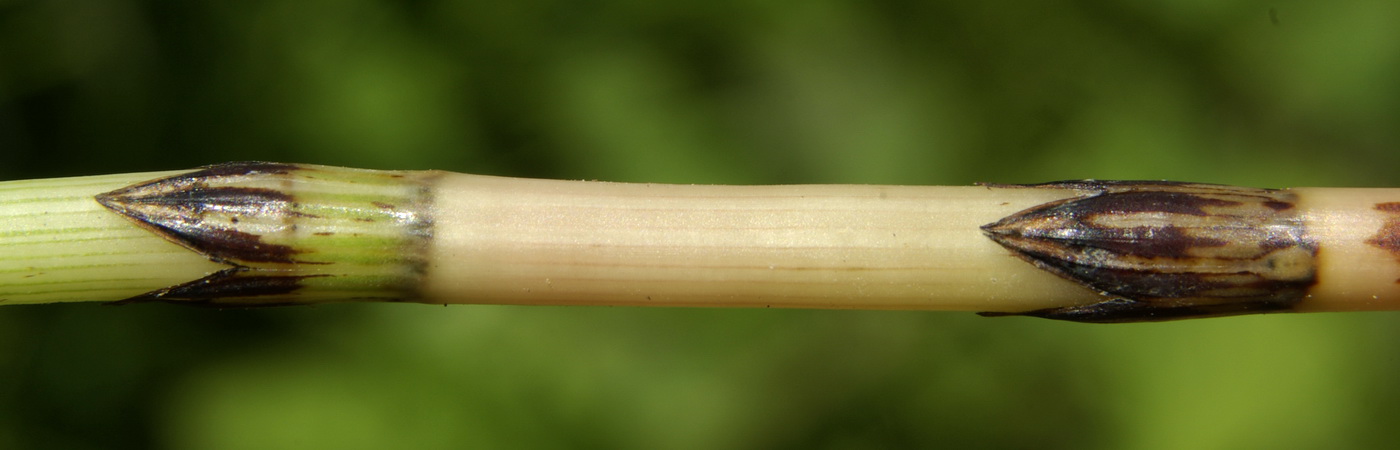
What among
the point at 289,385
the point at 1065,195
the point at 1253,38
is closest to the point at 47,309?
the point at 289,385

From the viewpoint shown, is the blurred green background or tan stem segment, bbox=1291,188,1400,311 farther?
the blurred green background

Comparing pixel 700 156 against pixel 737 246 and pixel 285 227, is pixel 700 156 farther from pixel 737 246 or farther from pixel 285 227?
pixel 285 227

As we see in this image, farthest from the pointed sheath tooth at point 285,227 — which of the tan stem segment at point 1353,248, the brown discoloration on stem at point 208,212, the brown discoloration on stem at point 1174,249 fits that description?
the tan stem segment at point 1353,248

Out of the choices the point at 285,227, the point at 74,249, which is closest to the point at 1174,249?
the point at 285,227

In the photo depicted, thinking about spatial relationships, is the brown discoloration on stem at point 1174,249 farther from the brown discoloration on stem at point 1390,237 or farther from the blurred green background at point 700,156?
the blurred green background at point 700,156

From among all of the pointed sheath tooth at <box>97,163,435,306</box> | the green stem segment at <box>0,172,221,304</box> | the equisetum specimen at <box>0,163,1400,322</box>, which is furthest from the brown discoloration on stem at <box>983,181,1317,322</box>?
the green stem segment at <box>0,172,221,304</box>

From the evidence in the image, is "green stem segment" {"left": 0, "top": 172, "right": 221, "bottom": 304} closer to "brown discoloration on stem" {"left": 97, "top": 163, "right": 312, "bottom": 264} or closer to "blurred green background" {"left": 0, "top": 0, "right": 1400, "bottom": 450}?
"brown discoloration on stem" {"left": 97, "top": 163, "right": 312, "bottom": 264}

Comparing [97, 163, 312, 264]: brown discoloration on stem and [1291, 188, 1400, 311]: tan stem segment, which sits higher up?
[1291, 188, 1400, 311]: tan stem segment
